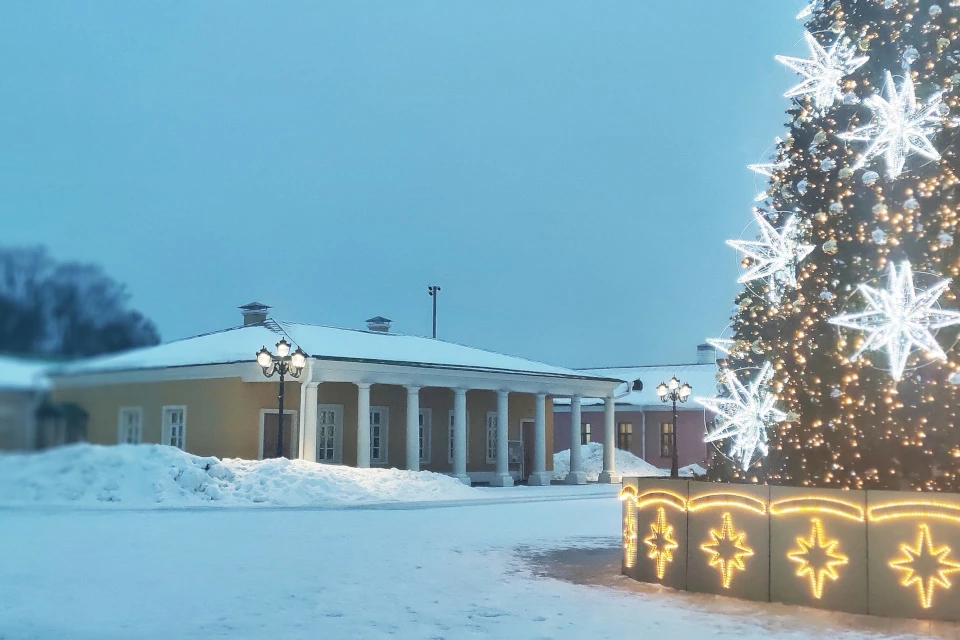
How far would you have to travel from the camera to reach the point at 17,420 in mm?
2584

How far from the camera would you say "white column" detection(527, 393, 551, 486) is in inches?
1389

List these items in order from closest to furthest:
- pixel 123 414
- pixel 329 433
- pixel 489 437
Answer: pixel 123 414
pixel 329 433
pixel 489 437

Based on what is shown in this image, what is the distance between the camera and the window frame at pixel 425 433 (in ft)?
112

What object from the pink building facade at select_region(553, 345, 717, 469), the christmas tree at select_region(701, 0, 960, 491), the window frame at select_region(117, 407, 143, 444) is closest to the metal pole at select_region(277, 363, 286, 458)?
the christmas tree at select_region(701, 0, 960, 491)

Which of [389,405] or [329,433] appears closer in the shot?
[329,433]

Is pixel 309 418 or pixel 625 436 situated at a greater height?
pixel 309 418

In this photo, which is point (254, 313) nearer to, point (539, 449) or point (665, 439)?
point (539, 449)

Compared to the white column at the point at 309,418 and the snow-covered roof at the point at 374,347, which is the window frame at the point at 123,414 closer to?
the snow-covered roof at the point at 374,347

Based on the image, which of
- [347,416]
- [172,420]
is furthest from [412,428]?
[172,420]

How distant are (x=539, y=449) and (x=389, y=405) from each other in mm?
6147

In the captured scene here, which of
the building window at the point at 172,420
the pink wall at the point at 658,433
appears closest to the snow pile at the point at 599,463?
the pink wall at the point at 658,433

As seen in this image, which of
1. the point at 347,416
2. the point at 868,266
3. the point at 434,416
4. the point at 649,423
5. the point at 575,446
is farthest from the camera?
the point at 649,423

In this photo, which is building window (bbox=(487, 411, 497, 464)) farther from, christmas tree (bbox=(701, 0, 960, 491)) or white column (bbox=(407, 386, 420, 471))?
christmas tree (bbox=(701, 0, 960, 491))

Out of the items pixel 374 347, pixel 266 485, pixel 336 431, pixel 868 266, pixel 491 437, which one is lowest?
pixel 266 485
